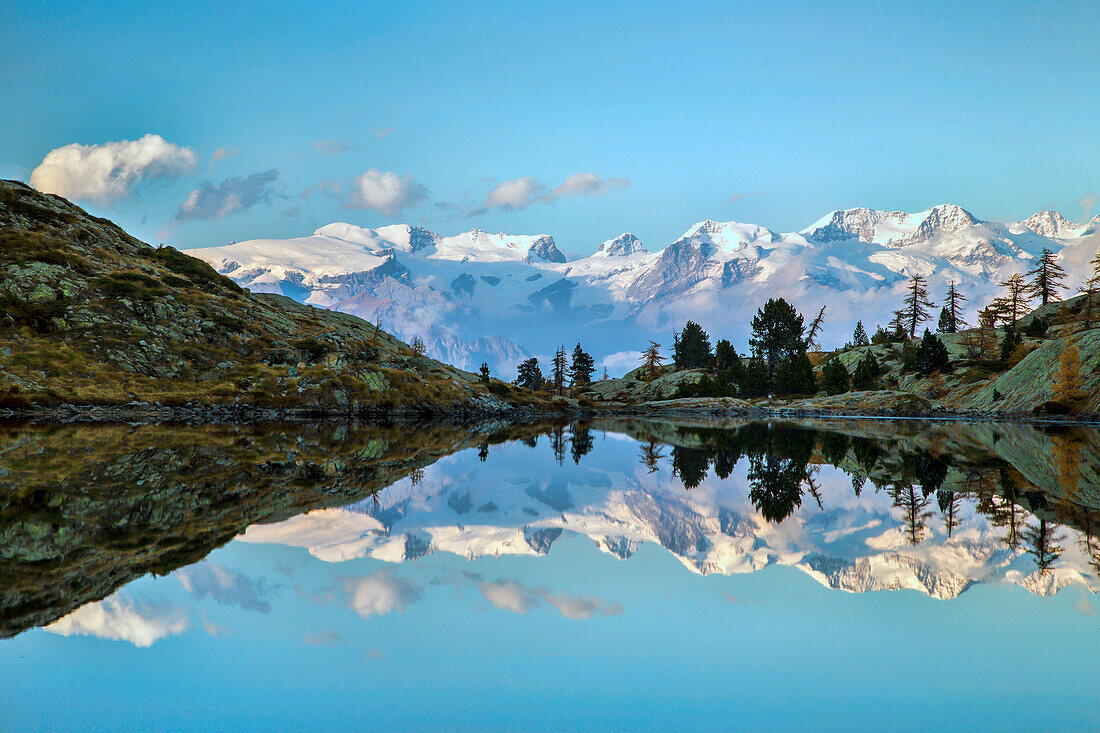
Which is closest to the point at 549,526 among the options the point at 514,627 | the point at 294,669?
the point at 514,627

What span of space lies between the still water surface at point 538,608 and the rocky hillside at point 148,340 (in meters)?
53.0

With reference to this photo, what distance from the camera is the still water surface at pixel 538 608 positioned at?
24.0 ft

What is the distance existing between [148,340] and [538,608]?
80282 mm

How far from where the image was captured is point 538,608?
34.5 ft

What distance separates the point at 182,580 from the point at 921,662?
37.1 feet

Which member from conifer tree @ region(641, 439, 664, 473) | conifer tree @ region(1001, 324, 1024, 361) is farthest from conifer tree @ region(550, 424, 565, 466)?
conifer tree @ region(1001, 324, 1024, 361)

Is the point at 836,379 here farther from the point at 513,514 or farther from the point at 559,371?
the point at 513,514

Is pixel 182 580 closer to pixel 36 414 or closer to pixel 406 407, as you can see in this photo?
pixel 36 414

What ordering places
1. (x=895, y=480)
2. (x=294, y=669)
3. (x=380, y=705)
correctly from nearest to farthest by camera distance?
1. (x=380, y=705)
2. (x=294, y=669)
3. (x=895, y=480)

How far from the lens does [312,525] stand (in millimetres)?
16359

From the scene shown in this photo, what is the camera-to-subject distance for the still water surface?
732 centimetres

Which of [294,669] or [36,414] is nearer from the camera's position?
[294,669]

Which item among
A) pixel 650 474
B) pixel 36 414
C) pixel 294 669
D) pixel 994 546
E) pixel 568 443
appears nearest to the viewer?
pixel 294 669

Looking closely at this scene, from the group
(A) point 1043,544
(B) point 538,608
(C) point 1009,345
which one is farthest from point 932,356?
(B) point 538,608
